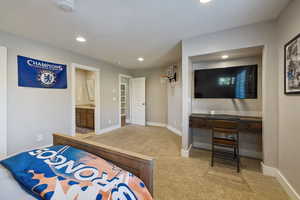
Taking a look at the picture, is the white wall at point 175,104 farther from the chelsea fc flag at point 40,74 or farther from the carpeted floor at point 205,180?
the chelsea fc flag at point 40,74

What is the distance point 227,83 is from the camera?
8.42 feet

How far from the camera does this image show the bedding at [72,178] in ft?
2.45

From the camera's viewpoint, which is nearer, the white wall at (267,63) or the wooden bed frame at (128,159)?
the wooden bed frame at (128,159)

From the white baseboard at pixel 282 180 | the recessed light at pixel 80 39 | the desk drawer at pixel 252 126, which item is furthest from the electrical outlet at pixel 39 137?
the white baseboard at pixel 282 180

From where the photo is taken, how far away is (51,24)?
6.59 ft

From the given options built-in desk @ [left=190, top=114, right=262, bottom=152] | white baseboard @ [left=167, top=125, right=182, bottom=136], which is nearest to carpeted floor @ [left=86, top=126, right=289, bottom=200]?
built-in desk @ [left=190, top=114, right=262, bottom=152]

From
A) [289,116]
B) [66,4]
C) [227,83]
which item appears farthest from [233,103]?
[66,4]

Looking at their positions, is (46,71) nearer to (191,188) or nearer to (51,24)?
(51,24)

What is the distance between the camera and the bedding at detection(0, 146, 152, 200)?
2.45 ft

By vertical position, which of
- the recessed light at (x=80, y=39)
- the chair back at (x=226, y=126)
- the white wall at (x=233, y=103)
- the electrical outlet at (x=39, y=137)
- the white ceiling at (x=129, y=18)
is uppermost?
the recessed light at (x=80, y=39)

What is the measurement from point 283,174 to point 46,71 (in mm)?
4690

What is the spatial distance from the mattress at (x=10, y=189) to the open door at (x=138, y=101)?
14.5 feet

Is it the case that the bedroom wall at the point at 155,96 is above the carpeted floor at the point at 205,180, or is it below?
above

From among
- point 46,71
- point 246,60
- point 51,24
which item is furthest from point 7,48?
point 246,60
